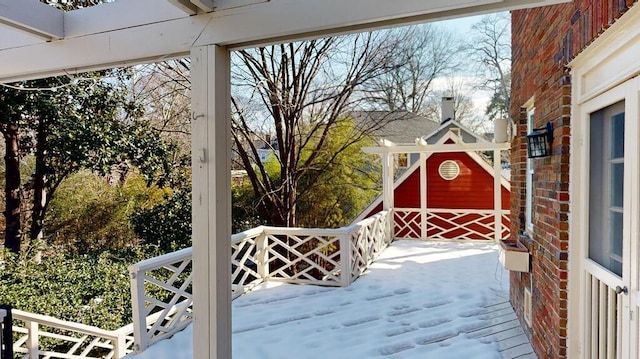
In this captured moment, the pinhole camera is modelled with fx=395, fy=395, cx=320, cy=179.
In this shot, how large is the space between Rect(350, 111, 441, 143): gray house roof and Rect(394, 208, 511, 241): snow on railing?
2.39 m

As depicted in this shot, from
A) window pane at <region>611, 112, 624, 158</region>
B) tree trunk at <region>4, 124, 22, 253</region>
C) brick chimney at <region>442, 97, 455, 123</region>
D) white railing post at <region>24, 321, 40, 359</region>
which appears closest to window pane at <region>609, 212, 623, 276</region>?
window pane at <region>611, 112, 624, 158</region>

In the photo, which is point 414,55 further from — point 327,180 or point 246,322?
point 246,322

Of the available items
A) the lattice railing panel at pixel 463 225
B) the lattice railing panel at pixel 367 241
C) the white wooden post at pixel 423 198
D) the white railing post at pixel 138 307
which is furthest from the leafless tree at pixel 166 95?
the lattice railing panel at pixel 463 225

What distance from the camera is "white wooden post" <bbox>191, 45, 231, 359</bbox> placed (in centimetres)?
169

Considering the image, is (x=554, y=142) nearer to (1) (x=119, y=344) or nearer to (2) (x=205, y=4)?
(2) (x=205, y=4)

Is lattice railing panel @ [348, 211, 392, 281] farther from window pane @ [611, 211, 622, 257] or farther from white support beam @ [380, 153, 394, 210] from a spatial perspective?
window pane @ [611, 211, 622, 257]

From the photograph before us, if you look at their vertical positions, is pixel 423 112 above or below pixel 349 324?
above

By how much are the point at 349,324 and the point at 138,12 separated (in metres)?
3.13

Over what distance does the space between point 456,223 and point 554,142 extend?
698 cm

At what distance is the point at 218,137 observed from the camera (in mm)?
1699

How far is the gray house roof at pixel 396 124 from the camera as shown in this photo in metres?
10.1

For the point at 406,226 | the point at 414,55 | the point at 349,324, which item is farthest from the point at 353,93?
the point at 349,324

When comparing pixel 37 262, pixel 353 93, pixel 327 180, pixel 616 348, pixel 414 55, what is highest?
pixel 414 55

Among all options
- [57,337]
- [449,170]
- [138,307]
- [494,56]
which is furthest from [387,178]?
[494,56]
